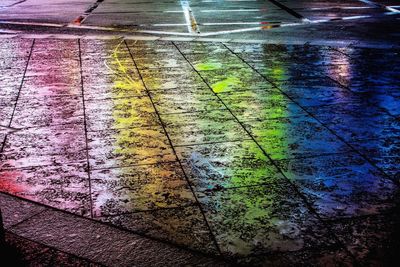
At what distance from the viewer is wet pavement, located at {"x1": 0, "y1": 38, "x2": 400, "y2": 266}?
143 inches

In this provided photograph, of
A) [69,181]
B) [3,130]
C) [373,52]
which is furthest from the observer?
[373,52]

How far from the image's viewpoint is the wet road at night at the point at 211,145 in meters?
3.59

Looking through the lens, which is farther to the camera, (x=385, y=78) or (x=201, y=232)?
(x=385, y=78)

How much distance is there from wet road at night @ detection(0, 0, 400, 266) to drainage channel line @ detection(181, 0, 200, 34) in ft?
5.87

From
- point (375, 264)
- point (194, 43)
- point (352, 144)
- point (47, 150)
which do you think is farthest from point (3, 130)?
point (194, 43)

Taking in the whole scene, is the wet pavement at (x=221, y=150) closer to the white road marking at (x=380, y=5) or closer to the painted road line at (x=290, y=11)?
the painted road line at (x=290, y=11)

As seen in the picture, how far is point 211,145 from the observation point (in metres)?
5.29

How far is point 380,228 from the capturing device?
11.9 ft

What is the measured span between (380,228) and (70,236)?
2.49 metres

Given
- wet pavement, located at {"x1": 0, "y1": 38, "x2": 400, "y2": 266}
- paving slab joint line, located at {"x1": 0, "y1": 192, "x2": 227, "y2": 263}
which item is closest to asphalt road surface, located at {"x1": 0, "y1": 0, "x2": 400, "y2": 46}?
wet pavement, located at {"x1": 0, "y1": 38, "x2": 400, "y2": 266}

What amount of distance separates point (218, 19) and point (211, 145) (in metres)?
10.5

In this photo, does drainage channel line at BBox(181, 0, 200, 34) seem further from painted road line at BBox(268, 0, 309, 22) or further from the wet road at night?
painted road line at BBox(268, 0, 309, 22)

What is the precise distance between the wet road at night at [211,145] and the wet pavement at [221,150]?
0.06 feet

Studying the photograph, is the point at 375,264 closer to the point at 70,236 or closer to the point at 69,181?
the point at 70,236
